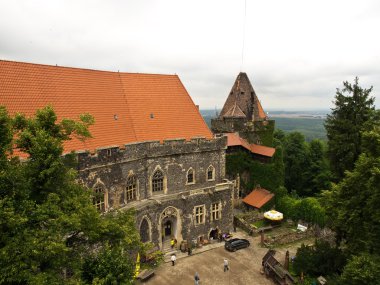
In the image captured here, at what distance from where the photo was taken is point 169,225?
998 inches

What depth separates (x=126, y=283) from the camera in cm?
1174

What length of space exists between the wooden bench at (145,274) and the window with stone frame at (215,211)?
25.8 ft

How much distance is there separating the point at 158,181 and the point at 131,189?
252 centimetres

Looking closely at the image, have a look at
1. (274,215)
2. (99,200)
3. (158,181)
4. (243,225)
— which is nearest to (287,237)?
(274,215)

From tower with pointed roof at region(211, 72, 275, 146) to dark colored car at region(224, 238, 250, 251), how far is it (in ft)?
44.9

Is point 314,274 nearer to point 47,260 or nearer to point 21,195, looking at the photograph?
point 47,260

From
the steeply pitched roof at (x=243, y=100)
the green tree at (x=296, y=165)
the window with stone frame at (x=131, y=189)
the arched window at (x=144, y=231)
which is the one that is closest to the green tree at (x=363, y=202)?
the arched window at (x=144, y=231)

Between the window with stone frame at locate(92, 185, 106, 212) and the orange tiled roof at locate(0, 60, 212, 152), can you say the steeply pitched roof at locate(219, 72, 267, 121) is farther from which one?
the window with stone frame at locate(92, 185, 106, 212)

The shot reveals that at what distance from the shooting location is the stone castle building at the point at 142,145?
19.0m

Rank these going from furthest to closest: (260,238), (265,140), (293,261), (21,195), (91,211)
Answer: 1. (265,140)
2. (260,238)
3. (293,261)
4. (91,211)
5. (21,195)

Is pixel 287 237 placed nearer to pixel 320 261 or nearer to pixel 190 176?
pixel 320 261

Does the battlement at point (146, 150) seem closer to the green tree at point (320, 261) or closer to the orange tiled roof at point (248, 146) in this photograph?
the orange tiled roof at point (248, 146)

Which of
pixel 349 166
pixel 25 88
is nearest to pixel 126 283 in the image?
pixel 25 88

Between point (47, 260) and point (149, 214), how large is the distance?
13095 mm
